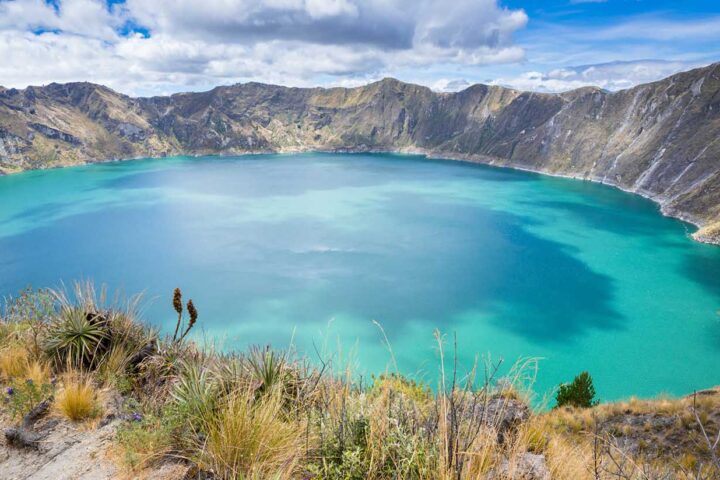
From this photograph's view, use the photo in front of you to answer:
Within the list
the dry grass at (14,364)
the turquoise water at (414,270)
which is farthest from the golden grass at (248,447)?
the dry grass at (14,364)

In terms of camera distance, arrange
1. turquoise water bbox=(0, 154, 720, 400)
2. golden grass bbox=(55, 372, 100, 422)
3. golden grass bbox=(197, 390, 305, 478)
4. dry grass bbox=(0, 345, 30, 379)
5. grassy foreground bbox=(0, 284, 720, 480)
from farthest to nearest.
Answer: turquoise water bbox=(0, 154, 720, 400) < dry grass bbox=(0, 345, 30, 379) < golden grass bbox=(55, 372, 100, 422) < golden grass bbox=(197, 390, 305, 478) < grassy foreground bbox=(0, 284, 720, 480)

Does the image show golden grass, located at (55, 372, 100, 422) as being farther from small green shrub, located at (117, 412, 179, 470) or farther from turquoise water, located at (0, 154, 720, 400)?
turquoise water, located at (0, 154, 720, 400)

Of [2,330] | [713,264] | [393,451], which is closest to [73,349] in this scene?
[2,330]

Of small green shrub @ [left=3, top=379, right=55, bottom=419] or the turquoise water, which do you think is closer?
small green shrub @ [left=3, top=379, right=55, bottom=419]

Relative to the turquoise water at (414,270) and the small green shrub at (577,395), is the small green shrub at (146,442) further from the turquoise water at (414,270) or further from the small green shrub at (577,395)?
the small green shrub at (577,395)

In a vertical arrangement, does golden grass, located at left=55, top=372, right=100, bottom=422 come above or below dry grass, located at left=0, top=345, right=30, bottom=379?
above

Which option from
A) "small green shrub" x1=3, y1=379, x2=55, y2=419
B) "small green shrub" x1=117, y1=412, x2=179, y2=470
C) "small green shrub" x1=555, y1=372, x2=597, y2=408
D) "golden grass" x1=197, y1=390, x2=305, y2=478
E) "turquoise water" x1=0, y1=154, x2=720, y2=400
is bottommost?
"turquoise water" x1=0, y1=154, x2=720, y2=400

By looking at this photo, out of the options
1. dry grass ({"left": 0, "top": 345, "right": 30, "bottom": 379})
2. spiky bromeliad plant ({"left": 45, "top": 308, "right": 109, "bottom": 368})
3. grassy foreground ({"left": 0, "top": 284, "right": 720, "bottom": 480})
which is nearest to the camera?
grassy foreground ({"left": 0, "top": 284, "right": 720, "bottom": 480})

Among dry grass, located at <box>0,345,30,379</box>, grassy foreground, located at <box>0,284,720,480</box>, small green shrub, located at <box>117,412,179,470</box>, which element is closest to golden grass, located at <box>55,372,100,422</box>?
grassy foreground, located at <box>0,284,720,480</box>
